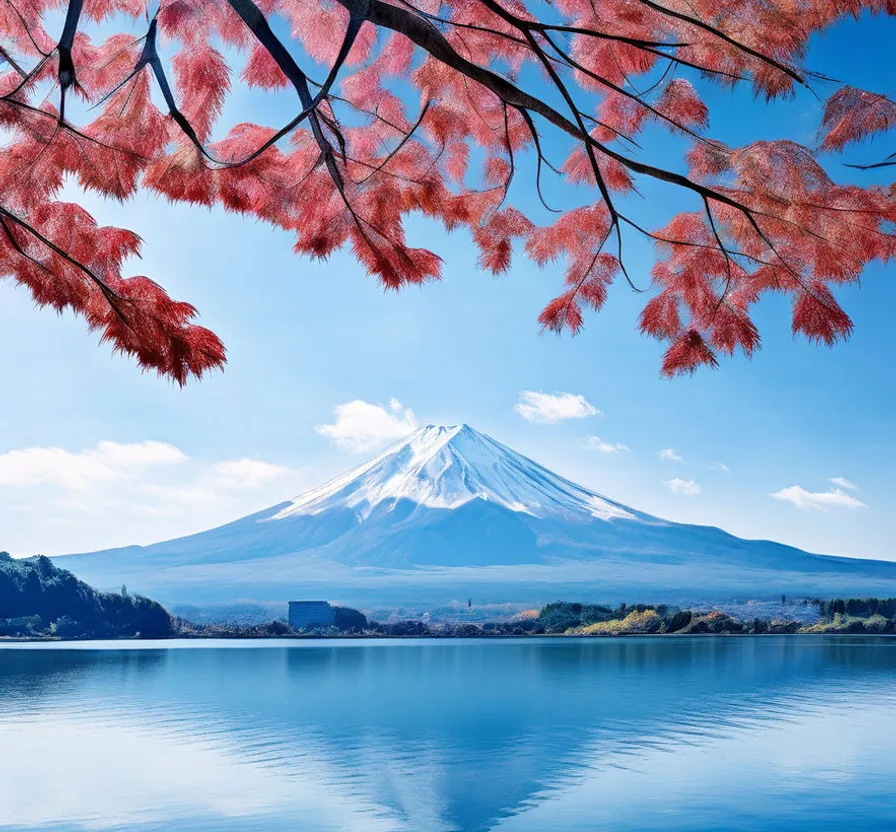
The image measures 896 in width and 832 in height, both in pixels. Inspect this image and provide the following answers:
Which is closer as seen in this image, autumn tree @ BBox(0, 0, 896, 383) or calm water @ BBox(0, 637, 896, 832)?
autumn tree @ BBox(0, 0, 896, 383)

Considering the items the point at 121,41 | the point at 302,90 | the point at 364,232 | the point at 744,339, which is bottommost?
the point at 744,339

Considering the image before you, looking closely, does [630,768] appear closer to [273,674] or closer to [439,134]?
[439,134]

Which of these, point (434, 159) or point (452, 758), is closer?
point (434, 159)

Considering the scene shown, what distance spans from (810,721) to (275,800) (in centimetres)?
880

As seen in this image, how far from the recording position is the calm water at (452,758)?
7848 millimetres

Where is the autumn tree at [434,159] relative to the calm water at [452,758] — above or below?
above

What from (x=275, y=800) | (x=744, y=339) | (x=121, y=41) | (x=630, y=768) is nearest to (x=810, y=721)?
(x=630, y=768)

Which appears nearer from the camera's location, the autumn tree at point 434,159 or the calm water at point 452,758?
the autumn tree at point 434,159

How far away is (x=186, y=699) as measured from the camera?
712 inches

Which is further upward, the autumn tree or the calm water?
the autumn tree

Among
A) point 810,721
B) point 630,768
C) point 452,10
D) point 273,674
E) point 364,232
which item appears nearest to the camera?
point 452,10

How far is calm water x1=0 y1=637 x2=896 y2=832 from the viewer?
25.7 ft

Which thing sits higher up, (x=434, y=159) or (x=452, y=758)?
(x=434, y=159)

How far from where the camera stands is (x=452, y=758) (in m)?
10.9
